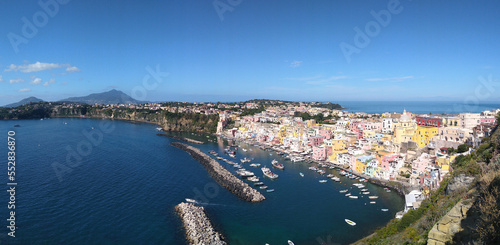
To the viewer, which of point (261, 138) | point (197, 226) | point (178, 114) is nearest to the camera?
point (197, 226)

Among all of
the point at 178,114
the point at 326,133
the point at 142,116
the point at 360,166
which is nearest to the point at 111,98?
the point at 142,116

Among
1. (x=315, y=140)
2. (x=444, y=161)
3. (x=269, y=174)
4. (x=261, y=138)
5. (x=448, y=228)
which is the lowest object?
(x=269, y=174)

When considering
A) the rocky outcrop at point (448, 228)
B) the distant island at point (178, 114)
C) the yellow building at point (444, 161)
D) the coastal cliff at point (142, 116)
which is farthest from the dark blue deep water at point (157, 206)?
the distant island at point (178, 114)

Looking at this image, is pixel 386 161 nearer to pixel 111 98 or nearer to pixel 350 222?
pixel 350 222

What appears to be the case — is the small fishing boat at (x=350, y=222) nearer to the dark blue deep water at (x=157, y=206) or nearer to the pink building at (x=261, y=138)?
the dark blue deep water at (x=157, y=206)

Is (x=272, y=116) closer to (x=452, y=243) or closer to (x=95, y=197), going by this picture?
(x=95, y=197)

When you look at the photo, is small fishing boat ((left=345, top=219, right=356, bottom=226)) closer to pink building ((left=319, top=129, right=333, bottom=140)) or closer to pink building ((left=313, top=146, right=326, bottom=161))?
pink building ((left=313, top=146, right=326, bottom=161))
